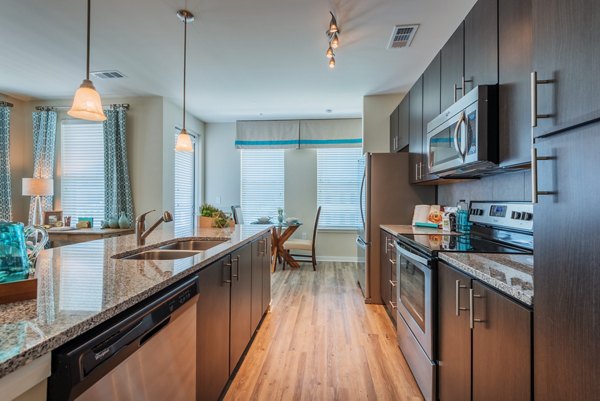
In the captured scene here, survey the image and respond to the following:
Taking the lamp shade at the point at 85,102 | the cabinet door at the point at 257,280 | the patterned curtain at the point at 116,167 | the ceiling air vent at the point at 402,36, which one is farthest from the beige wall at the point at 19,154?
the ceiling air vent at the point at 402,36

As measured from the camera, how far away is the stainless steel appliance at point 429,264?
159 centimetres

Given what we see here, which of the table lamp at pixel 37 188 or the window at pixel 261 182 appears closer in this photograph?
the table lamp at pixel 37 188

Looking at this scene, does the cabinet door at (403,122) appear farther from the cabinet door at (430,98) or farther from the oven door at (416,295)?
the oven door at (416,295)

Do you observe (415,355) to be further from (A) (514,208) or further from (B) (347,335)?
(A) (514,208)

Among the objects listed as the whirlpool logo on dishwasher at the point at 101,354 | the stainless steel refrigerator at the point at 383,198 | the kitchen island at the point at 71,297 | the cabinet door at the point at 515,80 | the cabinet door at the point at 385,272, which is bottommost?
the cabinet door at the point at 385,272

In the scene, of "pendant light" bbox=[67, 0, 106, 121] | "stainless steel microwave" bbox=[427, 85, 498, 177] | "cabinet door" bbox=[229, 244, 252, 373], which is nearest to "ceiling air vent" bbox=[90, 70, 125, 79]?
"pendant light" bbox=[67, 0, 106, 121]

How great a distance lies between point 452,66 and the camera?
2076 mm

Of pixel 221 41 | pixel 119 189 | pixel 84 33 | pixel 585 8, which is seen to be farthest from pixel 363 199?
pixel 119 189

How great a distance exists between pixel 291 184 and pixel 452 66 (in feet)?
12.3

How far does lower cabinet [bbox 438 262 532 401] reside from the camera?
93cm

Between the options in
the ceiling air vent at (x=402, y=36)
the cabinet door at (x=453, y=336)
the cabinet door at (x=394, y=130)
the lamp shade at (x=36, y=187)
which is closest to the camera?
the cabinet door at (x=453, y=336)

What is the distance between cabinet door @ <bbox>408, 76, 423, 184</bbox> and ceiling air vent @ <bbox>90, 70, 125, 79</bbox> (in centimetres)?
338

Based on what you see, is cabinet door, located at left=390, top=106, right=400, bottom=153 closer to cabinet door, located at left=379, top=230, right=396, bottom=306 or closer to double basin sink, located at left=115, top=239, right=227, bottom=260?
cabinet door, located at left=379, top=230, right=396, bottom=306

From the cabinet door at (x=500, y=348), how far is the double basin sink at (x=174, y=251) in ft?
4.75
